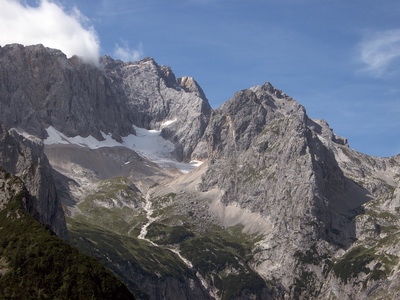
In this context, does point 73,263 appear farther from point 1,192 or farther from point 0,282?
point 1,192

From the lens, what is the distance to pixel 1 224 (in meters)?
125

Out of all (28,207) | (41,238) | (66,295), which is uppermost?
(28,207)

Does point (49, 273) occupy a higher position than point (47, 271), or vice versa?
point (47, 271)

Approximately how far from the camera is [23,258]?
368 ft

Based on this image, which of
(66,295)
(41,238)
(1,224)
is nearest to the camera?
(66,295)

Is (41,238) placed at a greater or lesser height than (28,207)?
lesser

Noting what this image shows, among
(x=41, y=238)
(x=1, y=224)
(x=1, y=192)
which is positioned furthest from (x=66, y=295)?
(x=1, y=192)

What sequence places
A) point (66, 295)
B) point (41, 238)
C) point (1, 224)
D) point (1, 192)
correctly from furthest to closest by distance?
1. point (1, 192)
2. point (1, 224)
3. point (41, 238)
4. point (66, 295)

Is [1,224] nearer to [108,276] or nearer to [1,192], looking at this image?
[1,192]

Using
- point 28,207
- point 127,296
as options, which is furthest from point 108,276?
point 28,207

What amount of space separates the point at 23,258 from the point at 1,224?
14.7 meters

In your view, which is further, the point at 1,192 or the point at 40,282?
the point at 1,192

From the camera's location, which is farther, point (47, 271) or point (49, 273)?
point (47, 271)

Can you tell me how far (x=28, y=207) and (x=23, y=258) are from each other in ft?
97.0
